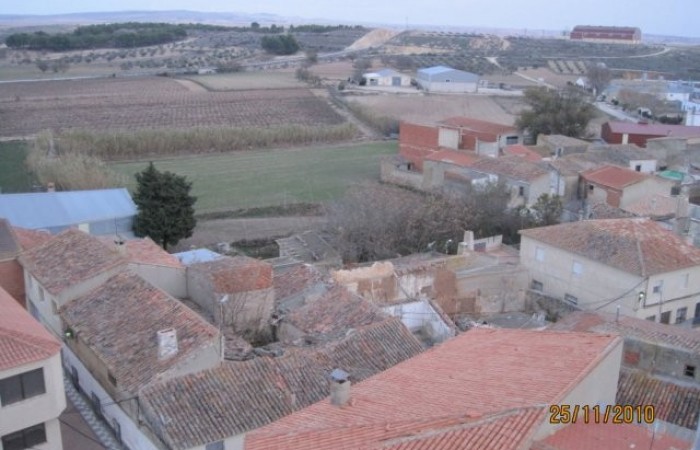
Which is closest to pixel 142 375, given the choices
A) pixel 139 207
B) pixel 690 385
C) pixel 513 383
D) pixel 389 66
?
pixel 513 383

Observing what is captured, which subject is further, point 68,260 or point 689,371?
point 68,260

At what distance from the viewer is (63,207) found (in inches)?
1101

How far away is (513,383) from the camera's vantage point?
8.66 metres

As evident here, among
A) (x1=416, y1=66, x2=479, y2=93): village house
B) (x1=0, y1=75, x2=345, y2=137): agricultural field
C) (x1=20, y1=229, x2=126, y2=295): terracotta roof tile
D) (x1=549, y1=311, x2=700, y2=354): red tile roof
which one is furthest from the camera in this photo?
(x1=416, y1=66, x2=479, y2=93): village house

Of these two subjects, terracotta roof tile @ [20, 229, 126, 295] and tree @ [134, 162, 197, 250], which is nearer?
terracotta roof tile @ [20, 229, 126, 295]

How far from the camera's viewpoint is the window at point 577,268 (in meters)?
22.0

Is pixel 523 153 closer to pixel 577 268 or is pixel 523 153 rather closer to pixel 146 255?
pixel 577 268

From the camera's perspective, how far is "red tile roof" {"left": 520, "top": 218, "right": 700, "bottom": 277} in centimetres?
2075

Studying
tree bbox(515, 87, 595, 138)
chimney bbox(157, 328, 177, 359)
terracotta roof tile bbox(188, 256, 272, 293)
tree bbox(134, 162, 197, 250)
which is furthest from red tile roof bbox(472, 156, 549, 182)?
chimney bbox(157, 328, 177, 359)

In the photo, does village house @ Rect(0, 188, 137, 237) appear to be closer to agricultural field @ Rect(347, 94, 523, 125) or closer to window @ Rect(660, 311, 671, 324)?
window @ Rect(660, 311, 671, 324)

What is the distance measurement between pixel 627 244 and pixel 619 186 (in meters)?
10.5

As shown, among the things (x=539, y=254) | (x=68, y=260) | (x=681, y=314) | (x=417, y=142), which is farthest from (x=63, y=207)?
(x=417, y=142)

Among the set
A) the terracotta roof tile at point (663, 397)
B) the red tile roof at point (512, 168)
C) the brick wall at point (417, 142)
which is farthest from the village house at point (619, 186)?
the terracotta roof tile at point (663, 397)

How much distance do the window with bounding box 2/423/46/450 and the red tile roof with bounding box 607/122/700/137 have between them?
41385mm
